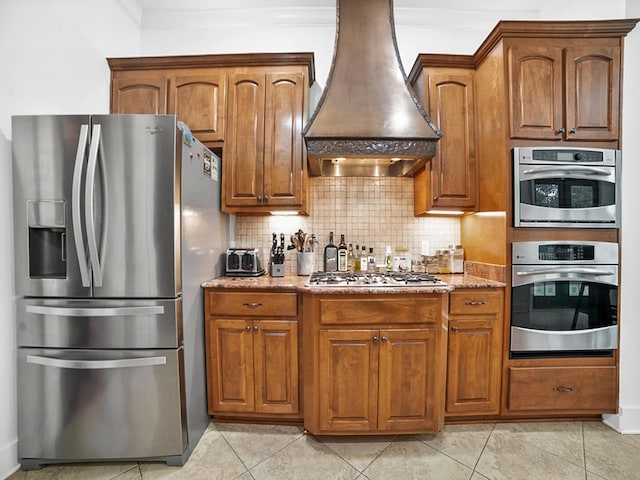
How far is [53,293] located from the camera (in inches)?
63.9

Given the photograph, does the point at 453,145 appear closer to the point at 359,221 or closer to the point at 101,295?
the point at 359,221

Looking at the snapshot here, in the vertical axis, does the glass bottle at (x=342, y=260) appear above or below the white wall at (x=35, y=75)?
below

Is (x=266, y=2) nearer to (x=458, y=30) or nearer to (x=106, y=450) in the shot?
(x=458, y=30)

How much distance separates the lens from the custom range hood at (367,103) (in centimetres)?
189

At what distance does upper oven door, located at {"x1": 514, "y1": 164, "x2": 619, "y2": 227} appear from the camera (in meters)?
1.94

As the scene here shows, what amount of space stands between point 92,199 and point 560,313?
2956 millimetres

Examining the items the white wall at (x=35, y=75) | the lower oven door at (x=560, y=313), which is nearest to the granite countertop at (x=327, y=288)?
the lower oven door at (x=560, y=313)

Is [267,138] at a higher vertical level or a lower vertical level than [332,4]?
lower

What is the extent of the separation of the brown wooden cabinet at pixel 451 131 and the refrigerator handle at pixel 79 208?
7.37 feet

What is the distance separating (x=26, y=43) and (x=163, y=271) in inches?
64.5

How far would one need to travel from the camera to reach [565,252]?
195 centimetres

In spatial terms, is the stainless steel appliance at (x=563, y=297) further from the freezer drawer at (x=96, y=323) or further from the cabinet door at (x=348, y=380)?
the freezer drawer at (x=96, y=323)

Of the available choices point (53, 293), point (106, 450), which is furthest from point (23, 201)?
point (106, 450)

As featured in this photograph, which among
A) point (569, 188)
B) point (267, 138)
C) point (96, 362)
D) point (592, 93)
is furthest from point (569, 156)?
point (96, 362)
